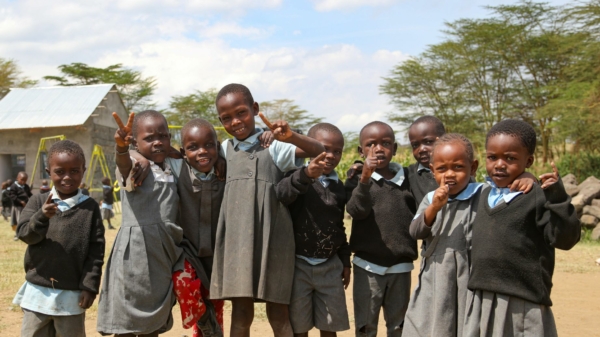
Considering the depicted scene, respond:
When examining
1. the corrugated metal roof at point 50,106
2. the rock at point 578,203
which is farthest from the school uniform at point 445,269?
the corrugated metal roof at point 50,106

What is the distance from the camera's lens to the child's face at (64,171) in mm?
3156

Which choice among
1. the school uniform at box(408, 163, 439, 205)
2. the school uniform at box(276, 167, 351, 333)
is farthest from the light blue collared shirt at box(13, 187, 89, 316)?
the school uniform at box(408, 163, 439, 205)

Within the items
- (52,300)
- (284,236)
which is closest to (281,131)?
(284,236)

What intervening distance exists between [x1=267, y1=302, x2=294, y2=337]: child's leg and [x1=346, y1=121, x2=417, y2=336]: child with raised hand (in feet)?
1.51

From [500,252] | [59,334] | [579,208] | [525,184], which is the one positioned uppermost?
[525,184]

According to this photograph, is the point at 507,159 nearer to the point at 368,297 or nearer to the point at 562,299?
the point at 368,297

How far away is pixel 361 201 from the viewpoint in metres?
3.19

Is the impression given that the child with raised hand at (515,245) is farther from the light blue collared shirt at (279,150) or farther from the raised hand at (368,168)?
the light blue collared shirt at (279,150)

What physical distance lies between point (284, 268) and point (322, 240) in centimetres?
28

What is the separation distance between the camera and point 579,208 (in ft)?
36.3

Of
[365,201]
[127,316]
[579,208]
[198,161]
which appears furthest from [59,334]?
[579,208]

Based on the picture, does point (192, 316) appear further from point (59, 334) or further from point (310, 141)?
point (310, 141)

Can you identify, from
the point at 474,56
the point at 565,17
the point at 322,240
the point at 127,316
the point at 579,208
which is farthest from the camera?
the point at 474,56

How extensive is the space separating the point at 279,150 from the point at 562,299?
4295 millimetres
